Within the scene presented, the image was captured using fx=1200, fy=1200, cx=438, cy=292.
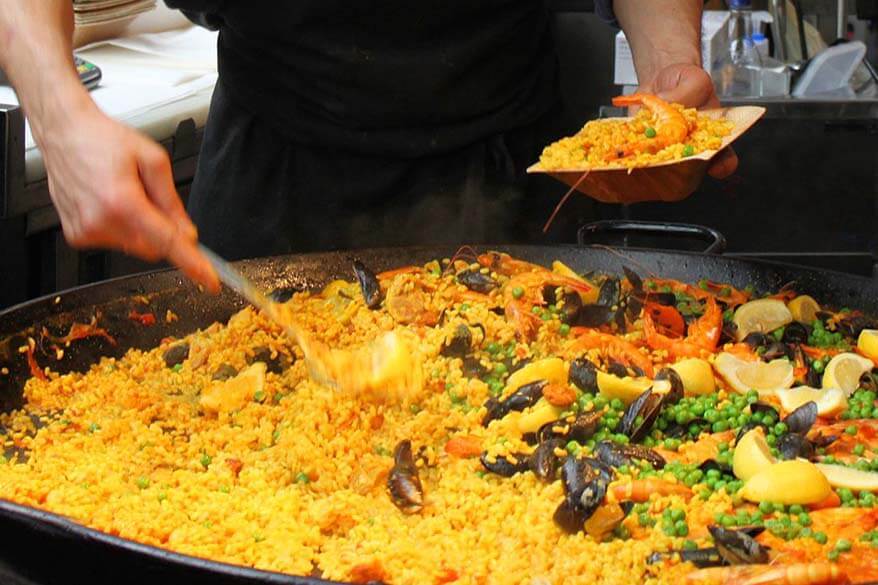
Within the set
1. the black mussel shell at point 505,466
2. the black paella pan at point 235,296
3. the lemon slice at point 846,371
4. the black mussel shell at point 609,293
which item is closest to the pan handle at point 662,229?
the black paella pan at point 235,296

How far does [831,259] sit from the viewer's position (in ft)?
15.7

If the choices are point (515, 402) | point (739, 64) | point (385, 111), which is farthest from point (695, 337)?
point (739, 64)

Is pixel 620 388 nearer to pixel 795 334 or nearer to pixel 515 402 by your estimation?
pixel 515 402

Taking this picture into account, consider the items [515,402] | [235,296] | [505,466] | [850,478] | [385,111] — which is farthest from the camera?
[385,111]

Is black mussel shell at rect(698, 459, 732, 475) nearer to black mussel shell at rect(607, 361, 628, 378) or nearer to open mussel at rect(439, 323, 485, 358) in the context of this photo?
black mussel shell at rect(607, 361, 628, 378)

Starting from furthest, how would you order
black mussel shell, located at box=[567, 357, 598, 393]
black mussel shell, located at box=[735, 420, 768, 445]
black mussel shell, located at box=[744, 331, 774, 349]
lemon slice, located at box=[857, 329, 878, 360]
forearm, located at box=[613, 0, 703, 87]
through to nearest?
forearm, located at box=[613, 0, 703, 87] → black mussel shell, located at box=[744, 331, 774, 349] → lemon slice, located at box=[857, 329, 878, 360] → black mussel shell, located at box=[567, 357, 598, 393] → black mussel shell, located at box=[735, 420, 768, 445]

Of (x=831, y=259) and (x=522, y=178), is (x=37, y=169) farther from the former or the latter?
(x=831, y=259)

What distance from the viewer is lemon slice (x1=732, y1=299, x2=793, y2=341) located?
2.95 meters

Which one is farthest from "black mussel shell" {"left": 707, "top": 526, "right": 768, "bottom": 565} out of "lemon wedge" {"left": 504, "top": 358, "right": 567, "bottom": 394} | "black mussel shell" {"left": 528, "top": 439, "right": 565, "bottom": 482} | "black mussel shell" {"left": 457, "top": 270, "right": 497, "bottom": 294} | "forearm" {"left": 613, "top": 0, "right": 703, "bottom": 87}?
"forearm" {"left": 613, "top": 0, "right": 703, "bottom": 87}

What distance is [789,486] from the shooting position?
6.96 ft

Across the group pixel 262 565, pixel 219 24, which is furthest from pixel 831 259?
pixel 262 565

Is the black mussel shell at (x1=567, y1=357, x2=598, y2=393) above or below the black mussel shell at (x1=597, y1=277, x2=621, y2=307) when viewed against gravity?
above

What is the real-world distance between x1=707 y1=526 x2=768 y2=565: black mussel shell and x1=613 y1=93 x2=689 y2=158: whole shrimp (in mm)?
1017

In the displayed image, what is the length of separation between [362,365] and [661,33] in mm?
1490
